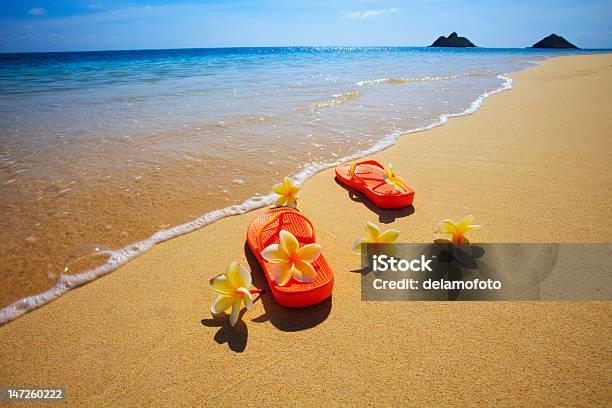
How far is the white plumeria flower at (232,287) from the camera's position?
161 cm

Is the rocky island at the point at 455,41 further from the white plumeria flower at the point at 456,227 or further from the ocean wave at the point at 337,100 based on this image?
the white plumeria flower at the point at 456,227

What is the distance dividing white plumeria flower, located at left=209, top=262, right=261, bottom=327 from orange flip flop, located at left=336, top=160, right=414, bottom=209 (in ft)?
5.39

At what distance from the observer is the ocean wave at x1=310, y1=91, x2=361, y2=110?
757cm

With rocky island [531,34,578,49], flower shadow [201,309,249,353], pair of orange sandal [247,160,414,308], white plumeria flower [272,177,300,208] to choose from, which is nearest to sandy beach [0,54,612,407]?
flower shadow [201,309,249,353]

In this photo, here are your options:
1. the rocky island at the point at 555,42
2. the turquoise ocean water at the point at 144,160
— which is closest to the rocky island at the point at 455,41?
the rocky island at the point at 555,42

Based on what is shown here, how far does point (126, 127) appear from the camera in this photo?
578cm

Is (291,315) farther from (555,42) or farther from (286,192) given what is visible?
(555,42)

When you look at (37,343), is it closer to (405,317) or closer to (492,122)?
(405,317)

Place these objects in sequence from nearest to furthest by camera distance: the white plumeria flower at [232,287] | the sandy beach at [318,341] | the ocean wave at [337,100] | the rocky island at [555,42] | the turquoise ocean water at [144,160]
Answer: the sandy beach at [318,341] < the white plumeria flower at [232,287] < the turquoise ocean water at [144,160] < the ocean wave at [337,100] < the rocky island at [555,42]

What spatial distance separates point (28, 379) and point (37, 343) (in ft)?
0.77

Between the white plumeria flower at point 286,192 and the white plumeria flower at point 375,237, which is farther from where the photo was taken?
the white plumeria flower at point 286,192

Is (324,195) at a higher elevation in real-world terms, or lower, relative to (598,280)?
higher

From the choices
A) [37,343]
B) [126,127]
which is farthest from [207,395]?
[126,127]

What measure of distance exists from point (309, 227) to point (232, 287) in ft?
2.87
